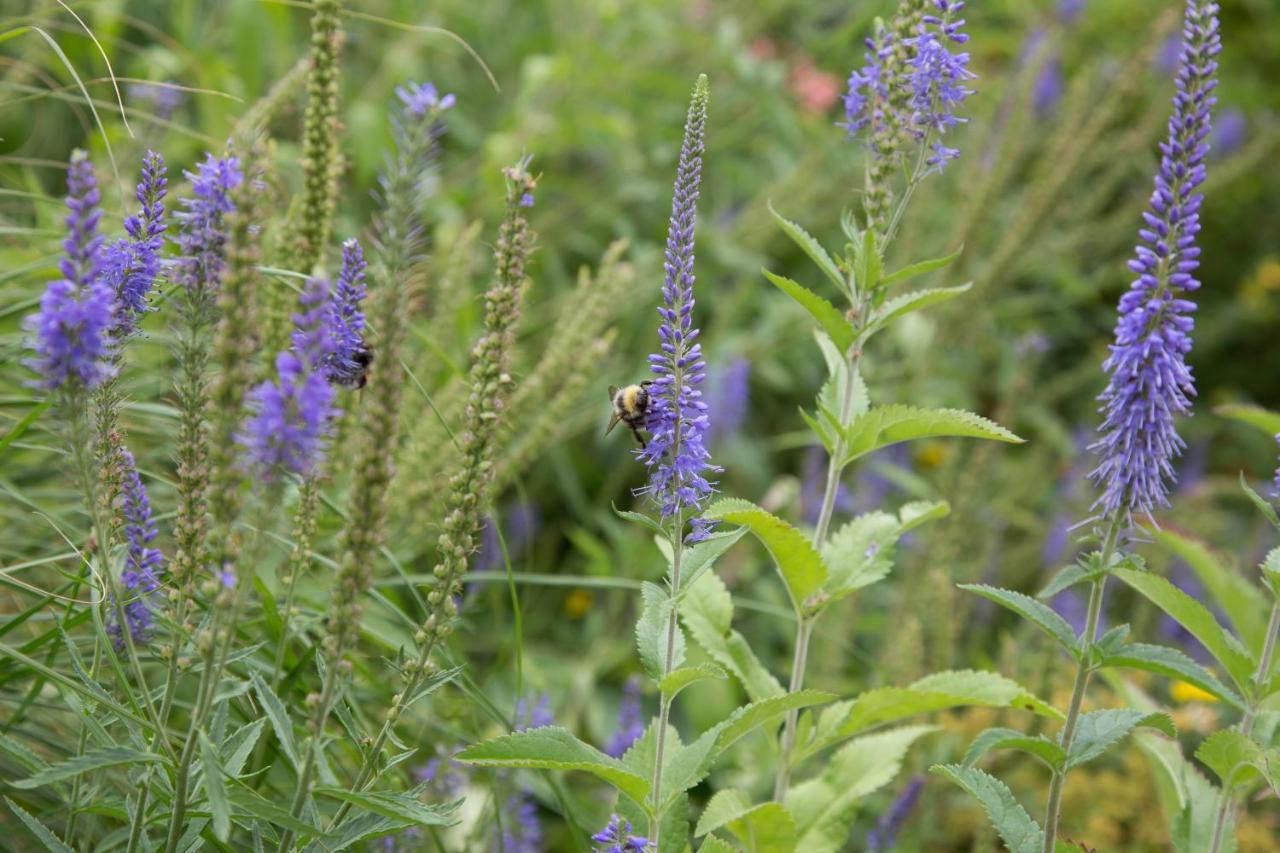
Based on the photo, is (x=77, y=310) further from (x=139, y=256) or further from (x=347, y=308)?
(x=347, y=308)

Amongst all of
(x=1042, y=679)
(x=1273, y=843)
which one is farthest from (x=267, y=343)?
(x=1273, y=843)

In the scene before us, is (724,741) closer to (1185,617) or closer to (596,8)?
(1185,617)

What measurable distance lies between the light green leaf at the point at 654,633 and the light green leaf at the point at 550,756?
0.17 m

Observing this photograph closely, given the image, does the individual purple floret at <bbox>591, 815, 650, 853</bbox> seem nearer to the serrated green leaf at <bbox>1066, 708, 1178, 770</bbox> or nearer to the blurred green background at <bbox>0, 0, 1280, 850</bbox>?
the serrated green leaf at <bbox>1066, 708, 1178, 770</bbox>

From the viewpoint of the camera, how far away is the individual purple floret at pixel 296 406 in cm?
161

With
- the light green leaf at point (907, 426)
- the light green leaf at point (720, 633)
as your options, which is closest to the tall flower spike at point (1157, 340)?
the light green leaf at point (907, 426)

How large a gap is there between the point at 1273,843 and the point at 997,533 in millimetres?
1700

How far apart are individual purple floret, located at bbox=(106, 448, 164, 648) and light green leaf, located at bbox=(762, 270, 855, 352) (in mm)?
1172

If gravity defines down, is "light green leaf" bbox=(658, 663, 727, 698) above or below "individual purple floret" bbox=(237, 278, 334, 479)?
below

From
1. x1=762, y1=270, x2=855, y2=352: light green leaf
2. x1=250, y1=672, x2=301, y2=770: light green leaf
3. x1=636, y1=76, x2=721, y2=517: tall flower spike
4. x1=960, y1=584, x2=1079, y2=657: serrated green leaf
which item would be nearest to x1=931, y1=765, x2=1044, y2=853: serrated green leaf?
x1=960, y1=584, x2=1079, y2=657: serrated green leaf

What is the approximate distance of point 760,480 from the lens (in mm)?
6047

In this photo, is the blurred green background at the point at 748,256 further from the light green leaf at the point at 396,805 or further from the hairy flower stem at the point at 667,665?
the light green leaf at the point at 396,805

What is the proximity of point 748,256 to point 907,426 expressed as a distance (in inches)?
154

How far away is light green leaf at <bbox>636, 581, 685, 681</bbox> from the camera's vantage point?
216 centimetres
